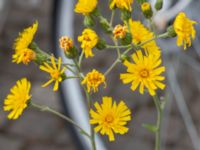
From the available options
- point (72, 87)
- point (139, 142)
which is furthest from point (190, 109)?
point (72, 87)

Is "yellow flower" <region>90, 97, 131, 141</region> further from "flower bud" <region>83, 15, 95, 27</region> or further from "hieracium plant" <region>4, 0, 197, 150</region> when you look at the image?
"flower bud" <region>83, 15, 95, 27</region>

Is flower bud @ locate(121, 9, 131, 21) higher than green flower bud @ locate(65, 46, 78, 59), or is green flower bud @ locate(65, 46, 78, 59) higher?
flower bud @ locate(121, 9, 131, 21)

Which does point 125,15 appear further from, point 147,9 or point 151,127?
point 151,127

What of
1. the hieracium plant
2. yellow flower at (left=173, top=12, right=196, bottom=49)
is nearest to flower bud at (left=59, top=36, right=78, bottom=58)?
the hieracium plant

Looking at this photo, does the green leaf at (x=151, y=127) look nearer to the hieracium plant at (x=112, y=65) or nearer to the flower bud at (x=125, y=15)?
the hieracium plant at (x=112, y=65)

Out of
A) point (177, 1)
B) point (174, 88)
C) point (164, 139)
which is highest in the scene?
point (177, 1)

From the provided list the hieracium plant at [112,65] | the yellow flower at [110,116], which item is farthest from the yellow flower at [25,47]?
the yellow flower at [110,116]

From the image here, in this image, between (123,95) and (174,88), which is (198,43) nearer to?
(174,88)
